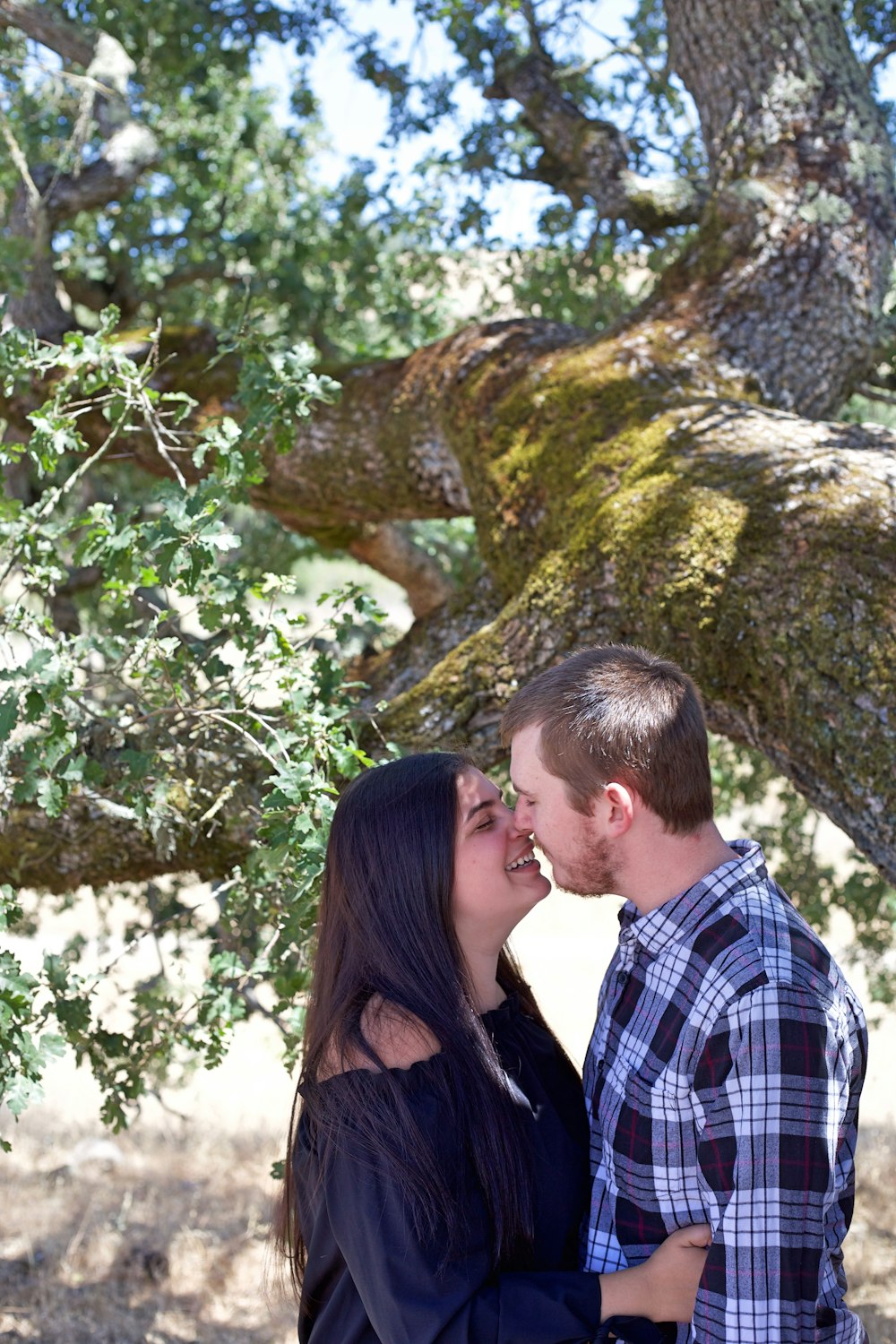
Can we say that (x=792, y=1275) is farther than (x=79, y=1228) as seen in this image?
No

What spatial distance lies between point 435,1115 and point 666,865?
55 cm

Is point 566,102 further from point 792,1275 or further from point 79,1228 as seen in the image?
point 79,1228

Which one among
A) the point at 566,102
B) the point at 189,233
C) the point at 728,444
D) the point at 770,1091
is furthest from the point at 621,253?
the point at 770,1091

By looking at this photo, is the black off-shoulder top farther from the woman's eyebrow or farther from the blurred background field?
the blurred background field

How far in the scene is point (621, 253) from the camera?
684 centimetres

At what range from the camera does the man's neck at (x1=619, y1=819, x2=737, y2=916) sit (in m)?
1.99

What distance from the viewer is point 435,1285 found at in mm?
1773

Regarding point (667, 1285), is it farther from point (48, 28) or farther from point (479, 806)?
point (48, 28)

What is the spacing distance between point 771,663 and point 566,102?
157 inches

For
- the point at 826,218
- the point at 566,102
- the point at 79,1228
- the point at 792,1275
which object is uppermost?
the point at 566,102

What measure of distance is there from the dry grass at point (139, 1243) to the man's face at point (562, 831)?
3.74m

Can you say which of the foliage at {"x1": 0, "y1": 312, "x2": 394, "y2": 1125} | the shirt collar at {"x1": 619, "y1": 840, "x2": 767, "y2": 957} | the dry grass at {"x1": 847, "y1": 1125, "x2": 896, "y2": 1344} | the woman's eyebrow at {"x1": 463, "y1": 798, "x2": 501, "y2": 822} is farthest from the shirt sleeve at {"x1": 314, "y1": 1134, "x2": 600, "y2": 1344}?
the dry grass at {"x1": 847, "y1": 1125, "x2": 896, "y2": 1344}

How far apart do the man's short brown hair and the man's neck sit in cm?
2

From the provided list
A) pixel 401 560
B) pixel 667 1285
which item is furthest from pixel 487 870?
pixel 401 560
